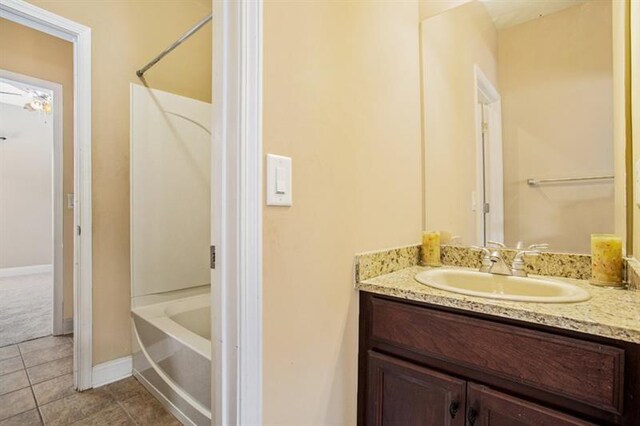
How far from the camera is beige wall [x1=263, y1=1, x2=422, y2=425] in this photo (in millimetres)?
827

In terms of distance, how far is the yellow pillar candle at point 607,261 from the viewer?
0.99m

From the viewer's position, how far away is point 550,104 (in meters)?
1.24

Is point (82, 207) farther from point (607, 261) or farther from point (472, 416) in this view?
point (607, 261)

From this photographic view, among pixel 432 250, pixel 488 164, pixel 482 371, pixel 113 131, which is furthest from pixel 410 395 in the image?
pixel 113 131

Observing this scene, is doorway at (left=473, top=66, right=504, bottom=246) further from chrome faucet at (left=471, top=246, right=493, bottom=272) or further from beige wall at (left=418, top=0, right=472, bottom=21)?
beige wall at (left=418, top=0, right=472, bottom=21)

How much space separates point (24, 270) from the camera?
16.5 ft

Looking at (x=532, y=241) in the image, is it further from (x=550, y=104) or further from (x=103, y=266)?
(x=103, y=266)

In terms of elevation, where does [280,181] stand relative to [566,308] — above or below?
above

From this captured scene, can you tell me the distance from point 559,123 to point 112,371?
8.81 ft

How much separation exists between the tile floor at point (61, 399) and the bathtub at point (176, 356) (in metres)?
0.08

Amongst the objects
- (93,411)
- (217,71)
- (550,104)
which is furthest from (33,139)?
(550,104)

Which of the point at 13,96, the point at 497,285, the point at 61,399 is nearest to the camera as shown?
the point at 497,285

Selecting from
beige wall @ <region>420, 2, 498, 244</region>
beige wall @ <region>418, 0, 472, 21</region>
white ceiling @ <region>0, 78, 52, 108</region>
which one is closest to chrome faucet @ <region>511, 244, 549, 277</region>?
beige wall @ <region>420, 2, 498, 244</region>

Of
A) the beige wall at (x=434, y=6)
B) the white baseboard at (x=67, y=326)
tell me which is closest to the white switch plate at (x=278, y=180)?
the beige wall at (x=434, y=6)
